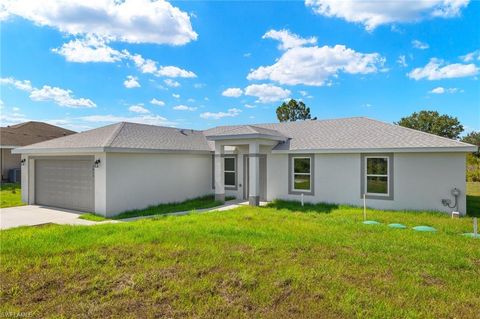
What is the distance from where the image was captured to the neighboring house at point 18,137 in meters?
23.2

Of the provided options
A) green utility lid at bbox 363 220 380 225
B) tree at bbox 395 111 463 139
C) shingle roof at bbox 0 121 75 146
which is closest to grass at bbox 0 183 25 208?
shingle roof at bbox 0 121 75 146

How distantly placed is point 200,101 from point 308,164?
11.8 meters

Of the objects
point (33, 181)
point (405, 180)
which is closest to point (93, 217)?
point (33, 181)

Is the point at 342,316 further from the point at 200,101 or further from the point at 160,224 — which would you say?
the point at 200,101

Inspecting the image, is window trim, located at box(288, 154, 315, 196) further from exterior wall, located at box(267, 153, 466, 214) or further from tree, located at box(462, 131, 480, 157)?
tree, located at box(462, 131, 480, 157)

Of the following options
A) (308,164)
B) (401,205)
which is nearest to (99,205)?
(308,164)

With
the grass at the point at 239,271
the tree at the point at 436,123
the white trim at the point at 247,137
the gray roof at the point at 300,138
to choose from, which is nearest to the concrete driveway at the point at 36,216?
the grass at the point at 239,271

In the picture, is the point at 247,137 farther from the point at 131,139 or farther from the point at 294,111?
the point at 294,111

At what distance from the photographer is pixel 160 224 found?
909cm

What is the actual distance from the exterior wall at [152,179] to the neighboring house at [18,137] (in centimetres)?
1768

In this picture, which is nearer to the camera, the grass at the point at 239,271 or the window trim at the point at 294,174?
the grass at the point at 239,271

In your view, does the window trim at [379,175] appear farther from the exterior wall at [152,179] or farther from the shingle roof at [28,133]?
the shingle roof at [28,133]

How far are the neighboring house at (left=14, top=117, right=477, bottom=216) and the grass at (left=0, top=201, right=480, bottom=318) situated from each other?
309cm

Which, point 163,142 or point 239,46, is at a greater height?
point 239,46
